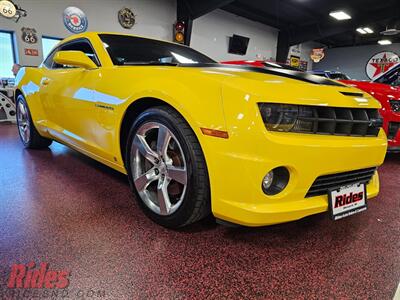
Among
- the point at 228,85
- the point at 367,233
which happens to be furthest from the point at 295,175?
the point at 367,233

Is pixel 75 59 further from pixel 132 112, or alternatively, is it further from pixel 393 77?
pixel 393 77

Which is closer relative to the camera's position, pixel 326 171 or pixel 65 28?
pixel 326 171

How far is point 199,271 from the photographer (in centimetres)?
108

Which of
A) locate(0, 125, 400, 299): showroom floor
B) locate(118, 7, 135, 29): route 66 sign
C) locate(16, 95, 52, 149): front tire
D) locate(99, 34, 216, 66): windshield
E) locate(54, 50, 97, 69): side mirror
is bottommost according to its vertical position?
locate(0, 125, 400, 299): showroom floor

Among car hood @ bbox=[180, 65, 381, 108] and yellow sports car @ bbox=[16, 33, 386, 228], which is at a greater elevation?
car hood @ bbox=[180, 65, 381, 108]

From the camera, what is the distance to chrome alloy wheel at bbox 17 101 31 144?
9.17ft

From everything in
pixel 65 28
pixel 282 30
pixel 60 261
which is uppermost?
pixel 282 30

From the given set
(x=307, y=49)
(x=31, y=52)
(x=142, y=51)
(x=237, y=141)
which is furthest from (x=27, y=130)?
(x=307, y=49)

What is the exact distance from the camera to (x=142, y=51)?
1.97 metres

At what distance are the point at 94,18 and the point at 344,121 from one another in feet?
23.1

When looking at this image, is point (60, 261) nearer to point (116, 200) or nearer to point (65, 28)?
point (116, 200)

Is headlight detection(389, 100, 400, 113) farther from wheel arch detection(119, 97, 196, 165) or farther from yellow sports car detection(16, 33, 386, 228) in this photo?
wheel arch detection(119, 97, 196, 165)

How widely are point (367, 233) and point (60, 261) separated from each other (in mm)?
1500

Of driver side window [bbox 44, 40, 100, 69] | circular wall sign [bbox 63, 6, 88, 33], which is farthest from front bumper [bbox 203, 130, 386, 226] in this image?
circular wall sign [bbox 63, 6, 88, 33]
